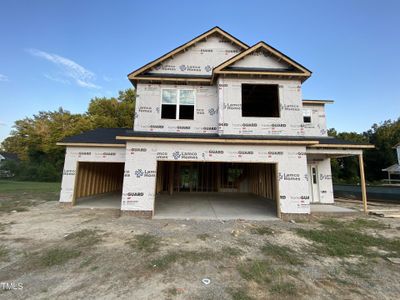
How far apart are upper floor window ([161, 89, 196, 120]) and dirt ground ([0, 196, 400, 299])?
503 centimetres

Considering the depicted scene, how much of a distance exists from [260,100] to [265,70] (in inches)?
126

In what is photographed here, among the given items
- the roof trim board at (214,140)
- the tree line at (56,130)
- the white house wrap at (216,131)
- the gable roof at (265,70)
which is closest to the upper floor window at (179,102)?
the white house wrap at (216,131)

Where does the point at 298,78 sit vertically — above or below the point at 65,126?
below

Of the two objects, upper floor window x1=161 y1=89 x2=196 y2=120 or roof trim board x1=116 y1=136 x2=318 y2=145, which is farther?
upper floor window x1=161 y1=89 x2=196 y2=120

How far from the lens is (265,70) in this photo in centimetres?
811

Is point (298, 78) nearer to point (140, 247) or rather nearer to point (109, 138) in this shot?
point (140, 247)

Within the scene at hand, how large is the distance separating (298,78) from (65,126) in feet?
117

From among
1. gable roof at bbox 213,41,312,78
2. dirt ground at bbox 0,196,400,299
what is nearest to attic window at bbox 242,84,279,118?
gable roof at bbox 213,41,312,78

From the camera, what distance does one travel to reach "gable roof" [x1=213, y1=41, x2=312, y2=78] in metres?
7.86

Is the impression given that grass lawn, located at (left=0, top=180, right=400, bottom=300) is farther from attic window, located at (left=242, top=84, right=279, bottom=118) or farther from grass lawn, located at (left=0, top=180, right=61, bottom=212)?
attic window, located at (left=242, top=84, right=279, bottom=118)

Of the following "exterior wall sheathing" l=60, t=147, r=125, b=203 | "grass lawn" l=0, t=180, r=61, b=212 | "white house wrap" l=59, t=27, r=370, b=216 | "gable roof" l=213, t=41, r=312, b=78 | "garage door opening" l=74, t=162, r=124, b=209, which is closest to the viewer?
"white house wrap" l=59, t=27, r=370, b=216

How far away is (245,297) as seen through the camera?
2.60 meters

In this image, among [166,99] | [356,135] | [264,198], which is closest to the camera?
[166,99]

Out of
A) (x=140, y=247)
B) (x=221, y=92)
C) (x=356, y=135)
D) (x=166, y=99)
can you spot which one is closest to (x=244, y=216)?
(x=140, y=247)
